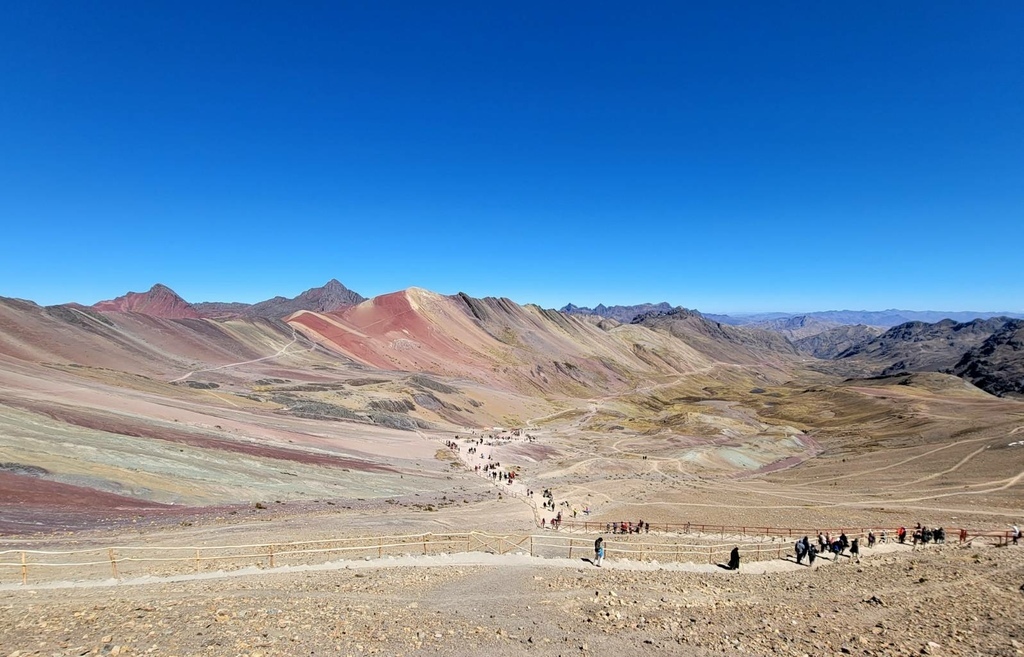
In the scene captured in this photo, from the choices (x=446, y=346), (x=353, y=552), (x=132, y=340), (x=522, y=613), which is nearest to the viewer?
(x=522, y=613)

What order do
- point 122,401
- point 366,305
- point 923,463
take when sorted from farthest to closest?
point 366,305
point 923,463
point 122,401

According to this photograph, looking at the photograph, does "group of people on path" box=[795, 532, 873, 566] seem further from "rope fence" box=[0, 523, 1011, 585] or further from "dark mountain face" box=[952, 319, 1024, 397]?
"dark mountain face" box=[952, 319, 1024, 397]

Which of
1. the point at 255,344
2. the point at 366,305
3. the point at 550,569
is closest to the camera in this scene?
the point at 550,569

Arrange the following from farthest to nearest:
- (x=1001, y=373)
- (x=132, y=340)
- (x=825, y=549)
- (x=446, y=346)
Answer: (x=1001, y=373) < (x=446, y=346) < (x=132, y=340) < (x=825, y=549)

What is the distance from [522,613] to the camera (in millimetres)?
15867

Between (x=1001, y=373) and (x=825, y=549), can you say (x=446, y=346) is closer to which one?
(x=825, y=549)

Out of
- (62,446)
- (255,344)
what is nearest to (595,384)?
(255,344)

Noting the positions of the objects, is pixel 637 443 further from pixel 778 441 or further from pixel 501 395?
pixel 501 395

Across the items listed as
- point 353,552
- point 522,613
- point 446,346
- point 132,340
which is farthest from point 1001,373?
point 132,340

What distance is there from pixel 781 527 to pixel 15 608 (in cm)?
3945

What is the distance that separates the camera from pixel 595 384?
575ft

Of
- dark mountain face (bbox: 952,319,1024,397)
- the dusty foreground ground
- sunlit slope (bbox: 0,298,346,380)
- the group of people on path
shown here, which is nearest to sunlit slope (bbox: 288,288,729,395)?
sunlit slope (bbox: 0,298,346,380)

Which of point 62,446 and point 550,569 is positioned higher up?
point 62,446

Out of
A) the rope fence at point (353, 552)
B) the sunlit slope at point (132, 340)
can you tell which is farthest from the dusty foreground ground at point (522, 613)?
the sunlit slope at point (132, 340)
